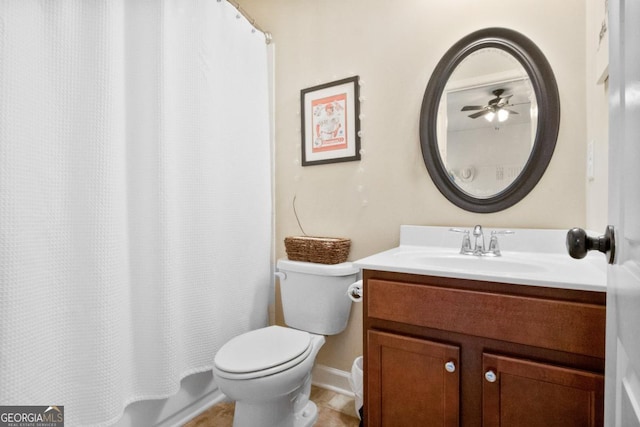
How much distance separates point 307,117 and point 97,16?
1.07m

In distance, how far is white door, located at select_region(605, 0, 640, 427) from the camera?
0.39 meters

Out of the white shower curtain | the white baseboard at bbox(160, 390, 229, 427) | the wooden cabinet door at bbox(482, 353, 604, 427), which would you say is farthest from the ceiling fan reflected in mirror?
the white baseboard at bbox(160, 390, 229, 427)

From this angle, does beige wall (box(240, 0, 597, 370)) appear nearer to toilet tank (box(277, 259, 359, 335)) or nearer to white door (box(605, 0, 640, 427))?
toilet tank (box(277, 259, 359, 335))

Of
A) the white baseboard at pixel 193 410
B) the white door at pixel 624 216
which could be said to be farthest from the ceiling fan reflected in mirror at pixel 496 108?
the white baseboard at pixel 193 410

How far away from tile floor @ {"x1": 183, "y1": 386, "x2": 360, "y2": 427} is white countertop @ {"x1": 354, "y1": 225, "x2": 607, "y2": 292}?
2.87ft

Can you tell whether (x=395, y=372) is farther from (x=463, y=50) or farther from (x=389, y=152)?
(x=463, y=50)

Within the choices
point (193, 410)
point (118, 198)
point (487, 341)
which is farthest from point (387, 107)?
point (193, 410)

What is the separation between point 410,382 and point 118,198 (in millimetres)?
1244

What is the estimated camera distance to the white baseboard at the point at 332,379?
1.79 metres

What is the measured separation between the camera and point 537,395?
920 millimetres

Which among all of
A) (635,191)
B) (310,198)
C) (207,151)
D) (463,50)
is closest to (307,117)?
(310,198)

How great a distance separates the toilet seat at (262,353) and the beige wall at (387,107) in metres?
0.46

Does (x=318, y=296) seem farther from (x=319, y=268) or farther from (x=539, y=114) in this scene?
(x=539, y=114)

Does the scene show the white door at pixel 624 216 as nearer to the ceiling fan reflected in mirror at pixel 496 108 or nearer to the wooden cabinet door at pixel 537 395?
the wooden cabinet door at pixel 537 395
